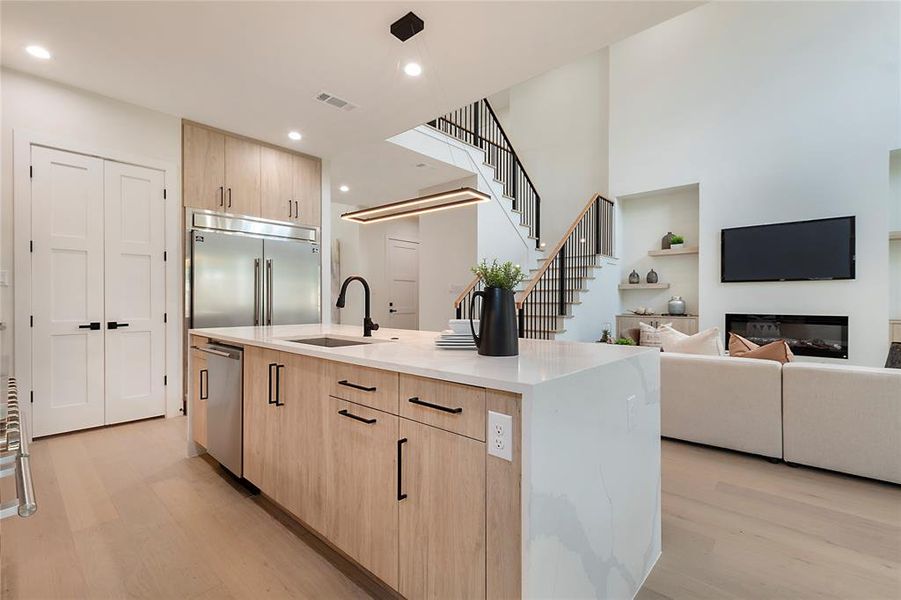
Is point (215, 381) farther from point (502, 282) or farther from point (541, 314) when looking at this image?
point (541, 314)

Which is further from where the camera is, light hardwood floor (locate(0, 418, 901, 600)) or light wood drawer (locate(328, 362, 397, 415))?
light hardwood floor (locate(0, 418, 901, 600))

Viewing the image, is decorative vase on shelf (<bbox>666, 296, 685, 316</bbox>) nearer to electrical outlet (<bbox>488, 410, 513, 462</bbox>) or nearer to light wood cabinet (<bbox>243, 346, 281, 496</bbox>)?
light wood cabinet (<bbox>243, 346, 281, 496</bbox>)

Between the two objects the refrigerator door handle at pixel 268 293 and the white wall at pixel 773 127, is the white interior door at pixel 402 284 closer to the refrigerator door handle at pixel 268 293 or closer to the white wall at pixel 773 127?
the refrigerator door handle at pixel 268 293

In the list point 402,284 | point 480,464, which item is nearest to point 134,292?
point 480,464

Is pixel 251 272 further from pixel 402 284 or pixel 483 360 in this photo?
pixel 402 284

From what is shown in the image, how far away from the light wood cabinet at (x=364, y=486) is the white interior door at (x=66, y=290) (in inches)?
121

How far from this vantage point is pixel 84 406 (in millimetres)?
3512

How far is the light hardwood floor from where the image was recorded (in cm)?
164

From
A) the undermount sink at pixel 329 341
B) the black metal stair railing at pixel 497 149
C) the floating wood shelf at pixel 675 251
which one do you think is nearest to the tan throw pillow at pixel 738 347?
the undermount sink at pixel 329 341

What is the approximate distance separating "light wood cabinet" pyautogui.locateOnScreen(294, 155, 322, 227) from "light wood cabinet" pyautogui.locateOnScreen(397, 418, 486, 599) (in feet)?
13.7

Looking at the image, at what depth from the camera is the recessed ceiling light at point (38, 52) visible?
9.61 feet

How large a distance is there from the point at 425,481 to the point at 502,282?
0.74 m

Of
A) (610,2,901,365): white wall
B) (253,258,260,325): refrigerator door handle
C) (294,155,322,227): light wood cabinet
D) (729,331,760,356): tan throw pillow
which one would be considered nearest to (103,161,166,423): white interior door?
(253,258,260,325): refrigerator door handle

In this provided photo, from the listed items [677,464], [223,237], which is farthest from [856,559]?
[223,237]
